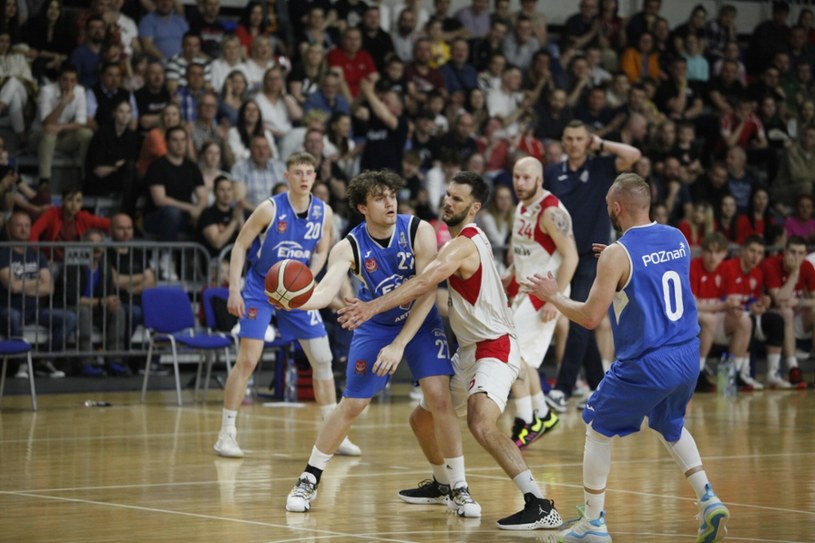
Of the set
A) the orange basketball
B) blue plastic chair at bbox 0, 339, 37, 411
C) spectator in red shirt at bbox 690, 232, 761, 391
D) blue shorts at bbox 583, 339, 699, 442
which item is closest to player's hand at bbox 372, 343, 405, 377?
the orange basketball

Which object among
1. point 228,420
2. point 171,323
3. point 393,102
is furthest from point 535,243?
point 393,102

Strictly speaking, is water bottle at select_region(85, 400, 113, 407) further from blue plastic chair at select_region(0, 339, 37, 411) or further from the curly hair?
the curly hair

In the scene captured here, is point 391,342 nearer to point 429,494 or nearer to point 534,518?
point 429,494

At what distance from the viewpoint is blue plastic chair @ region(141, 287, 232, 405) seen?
45.4 feet

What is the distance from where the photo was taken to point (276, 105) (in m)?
17.1

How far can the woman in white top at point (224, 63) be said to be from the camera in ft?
55.3

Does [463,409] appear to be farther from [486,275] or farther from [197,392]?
[197,392]

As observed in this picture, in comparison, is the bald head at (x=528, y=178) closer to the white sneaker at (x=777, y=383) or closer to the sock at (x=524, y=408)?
the sock at (x=524, y=408)

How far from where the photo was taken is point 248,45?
1773 centimetres

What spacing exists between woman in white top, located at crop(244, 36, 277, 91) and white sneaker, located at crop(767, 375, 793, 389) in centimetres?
759

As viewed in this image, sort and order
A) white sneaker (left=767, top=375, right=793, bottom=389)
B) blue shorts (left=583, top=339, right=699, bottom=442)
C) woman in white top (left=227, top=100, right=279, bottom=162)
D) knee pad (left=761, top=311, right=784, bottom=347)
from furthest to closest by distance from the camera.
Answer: knee pad (left=761, top=311, right=784, bottom=347) → white sneaker (left=767, top=375, right=793, bottom=389) → woman in white top (left=227, top=100, right=279, bottom=162) → blue shorts (left=583, top=339, right=699, bottom=442)

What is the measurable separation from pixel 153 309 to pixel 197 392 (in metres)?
1.06

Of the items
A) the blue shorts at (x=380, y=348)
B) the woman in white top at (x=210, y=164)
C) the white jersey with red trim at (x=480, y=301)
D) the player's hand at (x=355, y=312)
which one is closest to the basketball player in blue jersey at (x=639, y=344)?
the white jersey with red trim at (x=480, y=301)

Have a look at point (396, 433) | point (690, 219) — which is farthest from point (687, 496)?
point (690, 219)
